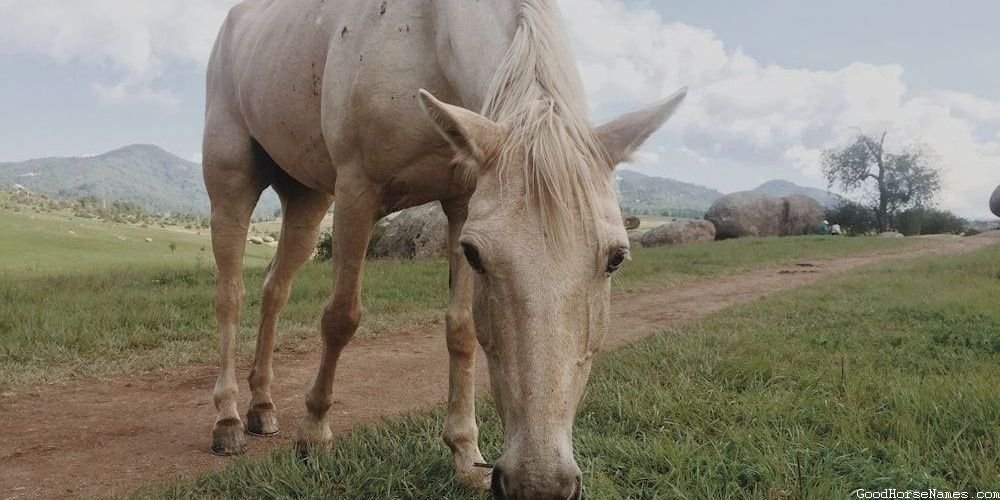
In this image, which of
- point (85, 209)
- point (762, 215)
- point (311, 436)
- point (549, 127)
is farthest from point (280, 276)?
point (85, 209)

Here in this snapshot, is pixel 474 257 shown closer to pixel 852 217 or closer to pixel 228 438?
pixel 228 438

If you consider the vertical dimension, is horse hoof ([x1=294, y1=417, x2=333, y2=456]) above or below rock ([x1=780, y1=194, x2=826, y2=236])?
below

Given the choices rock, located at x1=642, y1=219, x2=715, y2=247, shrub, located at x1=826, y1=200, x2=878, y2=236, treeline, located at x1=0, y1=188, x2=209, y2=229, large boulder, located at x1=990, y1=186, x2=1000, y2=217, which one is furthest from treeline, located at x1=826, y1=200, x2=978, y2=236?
treeline, located at x1=0, y1=188, x2=209, y2=229

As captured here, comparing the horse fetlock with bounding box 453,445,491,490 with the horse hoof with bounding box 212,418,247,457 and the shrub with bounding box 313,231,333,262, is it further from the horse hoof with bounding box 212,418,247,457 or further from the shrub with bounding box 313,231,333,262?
the shrub with bounding box 313,231,333,262

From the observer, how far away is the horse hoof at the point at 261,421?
3.90 metres

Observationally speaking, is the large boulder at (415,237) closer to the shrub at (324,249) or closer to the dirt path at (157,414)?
the shrub at (324,249)

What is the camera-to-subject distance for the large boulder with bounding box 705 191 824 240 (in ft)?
104

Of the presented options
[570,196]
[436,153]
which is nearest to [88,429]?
[436,153]

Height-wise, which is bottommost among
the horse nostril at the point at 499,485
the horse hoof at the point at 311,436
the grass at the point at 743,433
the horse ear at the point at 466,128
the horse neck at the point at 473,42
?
the horse hoof at the point at 311,436

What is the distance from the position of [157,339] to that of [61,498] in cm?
320

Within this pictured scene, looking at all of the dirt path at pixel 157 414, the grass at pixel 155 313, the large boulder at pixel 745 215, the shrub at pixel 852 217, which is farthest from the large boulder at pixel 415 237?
the shrub at pixel 852 217

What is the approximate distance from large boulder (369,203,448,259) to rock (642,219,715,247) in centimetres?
1422

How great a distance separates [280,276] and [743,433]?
322 cm

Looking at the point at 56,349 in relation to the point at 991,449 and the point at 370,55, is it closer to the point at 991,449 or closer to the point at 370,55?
the point at 370,55
